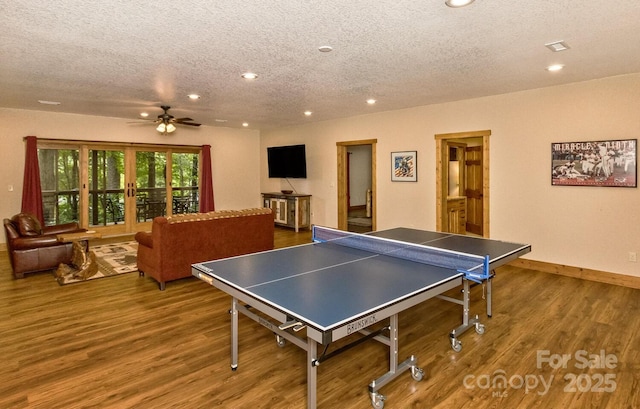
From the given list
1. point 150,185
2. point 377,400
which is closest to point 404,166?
point 377,400

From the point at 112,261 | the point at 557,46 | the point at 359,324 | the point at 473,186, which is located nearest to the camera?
the point at 359,324

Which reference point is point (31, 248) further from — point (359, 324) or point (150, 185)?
point (359, 324)

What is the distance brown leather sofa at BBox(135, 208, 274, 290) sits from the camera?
173 inches

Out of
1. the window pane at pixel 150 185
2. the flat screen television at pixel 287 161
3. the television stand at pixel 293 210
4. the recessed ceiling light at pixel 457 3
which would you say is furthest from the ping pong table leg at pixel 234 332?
the window pane at pixel 150 185

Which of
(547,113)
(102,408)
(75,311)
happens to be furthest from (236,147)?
(102,408)

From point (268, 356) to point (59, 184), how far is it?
689cm

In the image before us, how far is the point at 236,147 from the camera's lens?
9859mm

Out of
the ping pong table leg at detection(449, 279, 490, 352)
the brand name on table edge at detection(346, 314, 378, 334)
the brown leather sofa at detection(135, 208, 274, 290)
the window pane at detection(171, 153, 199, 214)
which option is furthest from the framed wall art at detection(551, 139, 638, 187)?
the window pane at detection(171, 153, 199, 214)

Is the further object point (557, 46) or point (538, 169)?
point (538, 169)

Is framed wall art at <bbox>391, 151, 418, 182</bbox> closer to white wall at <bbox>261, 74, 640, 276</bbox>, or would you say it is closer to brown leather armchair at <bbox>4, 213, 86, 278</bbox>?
white wall at <bbox>261, 74, 640, 276</bbox>

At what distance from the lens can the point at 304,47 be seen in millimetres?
3408

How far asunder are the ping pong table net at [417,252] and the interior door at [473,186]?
16.6 ft

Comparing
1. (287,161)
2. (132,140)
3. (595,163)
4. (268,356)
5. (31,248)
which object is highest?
(132,140)

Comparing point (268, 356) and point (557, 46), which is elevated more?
point (557, 46)
